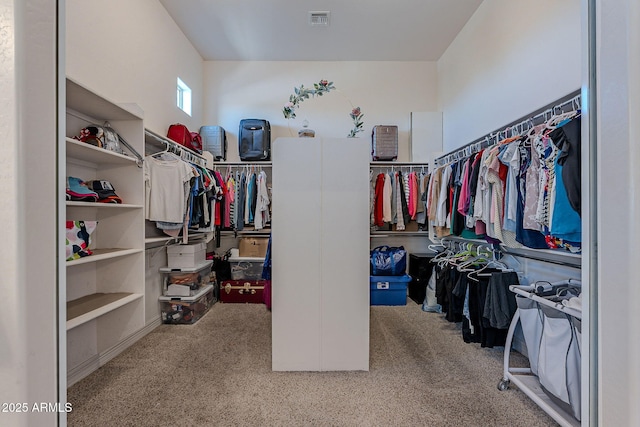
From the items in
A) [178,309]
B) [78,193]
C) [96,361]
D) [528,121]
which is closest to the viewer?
[78,193]

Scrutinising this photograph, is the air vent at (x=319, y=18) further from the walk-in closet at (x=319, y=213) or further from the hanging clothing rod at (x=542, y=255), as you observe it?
the hanging clothing rod at (x=542, y=255)

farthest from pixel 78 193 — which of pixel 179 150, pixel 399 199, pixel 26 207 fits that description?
pixel 399 199

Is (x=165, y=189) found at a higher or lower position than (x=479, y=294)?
higher

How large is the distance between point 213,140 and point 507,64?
3515 mm

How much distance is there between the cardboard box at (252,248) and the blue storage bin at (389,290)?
1.50 m

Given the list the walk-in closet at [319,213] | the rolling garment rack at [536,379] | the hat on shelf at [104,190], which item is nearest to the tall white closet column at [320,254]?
the walk-in closet at [319,213]

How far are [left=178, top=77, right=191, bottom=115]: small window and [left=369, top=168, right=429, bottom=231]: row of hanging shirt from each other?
277 centimetres

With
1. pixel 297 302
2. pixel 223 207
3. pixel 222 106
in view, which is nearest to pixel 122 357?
pixel 297 302

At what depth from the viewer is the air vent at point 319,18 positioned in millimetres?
3177

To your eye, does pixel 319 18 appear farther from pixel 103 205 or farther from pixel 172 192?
pixel 103 205

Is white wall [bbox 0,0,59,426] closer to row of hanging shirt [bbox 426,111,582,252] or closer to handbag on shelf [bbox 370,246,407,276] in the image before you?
row of hanging shirt [bbox 426,111,582,252]

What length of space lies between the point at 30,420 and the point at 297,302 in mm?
1709

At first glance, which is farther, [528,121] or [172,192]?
[172,192]

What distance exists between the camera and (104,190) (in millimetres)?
1942
